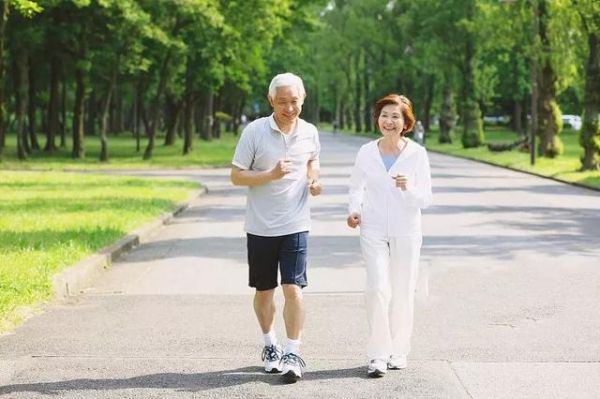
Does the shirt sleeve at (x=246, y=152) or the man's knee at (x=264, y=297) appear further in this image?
the man's knee at (x=264, y=297)

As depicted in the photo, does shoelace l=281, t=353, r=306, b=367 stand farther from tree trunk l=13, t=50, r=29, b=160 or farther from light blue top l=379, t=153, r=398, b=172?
tree trunk l=13, t=50, r=29, b=160

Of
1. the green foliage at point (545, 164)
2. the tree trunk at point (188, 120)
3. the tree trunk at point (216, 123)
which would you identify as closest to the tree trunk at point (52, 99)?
the tree trunk at point (188, 120)

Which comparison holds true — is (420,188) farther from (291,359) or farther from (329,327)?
(329,327)

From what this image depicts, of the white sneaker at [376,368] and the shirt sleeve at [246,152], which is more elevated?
Answer: the shirt sleeve at [246,152]

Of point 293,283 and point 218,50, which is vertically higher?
point 218,50

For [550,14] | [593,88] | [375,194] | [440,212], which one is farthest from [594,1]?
[375,194]

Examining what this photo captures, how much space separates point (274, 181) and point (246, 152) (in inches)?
9.6

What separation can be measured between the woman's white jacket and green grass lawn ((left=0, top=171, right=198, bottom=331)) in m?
3.10

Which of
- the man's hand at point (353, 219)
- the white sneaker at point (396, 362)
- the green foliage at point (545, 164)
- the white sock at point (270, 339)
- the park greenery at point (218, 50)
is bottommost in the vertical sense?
the green foliage at point (545, 164)

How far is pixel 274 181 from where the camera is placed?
605cm

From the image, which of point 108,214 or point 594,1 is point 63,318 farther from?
point 594,1

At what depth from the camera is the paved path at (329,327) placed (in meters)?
5.88

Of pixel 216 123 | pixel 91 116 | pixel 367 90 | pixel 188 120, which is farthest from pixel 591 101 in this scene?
pixel 367 90

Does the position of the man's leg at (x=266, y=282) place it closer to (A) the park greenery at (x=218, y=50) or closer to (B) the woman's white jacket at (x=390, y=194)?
(B) the woman's white jacket at (x=390, y=194)
